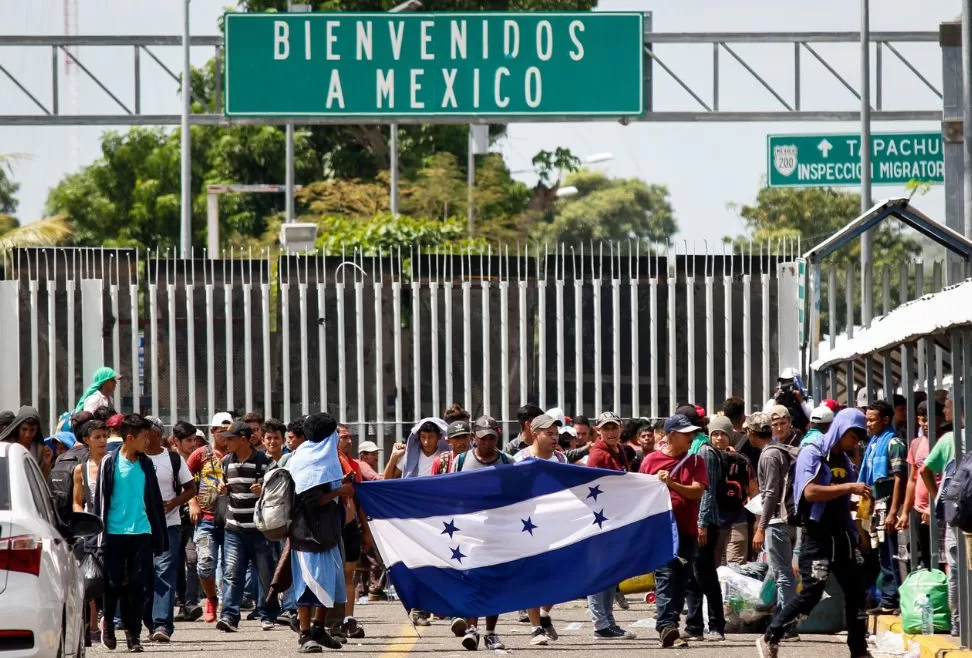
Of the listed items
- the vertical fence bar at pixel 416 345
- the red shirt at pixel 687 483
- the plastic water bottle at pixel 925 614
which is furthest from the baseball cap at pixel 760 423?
the vertical fence bar at pixel 416 345

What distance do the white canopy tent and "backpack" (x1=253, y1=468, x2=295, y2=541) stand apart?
14.7 ft

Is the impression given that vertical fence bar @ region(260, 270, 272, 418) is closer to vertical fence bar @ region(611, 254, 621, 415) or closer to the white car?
vertical fence bar @ region(611, 254, 621, 415)

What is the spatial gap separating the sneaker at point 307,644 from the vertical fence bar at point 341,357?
939 cm

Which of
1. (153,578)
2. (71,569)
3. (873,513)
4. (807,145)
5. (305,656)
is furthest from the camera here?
(807,145)

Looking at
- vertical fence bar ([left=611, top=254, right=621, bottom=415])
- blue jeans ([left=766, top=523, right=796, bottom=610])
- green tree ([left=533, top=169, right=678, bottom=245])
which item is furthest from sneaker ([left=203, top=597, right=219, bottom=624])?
green tree ([left=533, top=169, right=678, bottom=245])

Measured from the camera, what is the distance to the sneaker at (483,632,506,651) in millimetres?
14078

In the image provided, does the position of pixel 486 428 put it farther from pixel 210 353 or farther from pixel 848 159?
pixel 848 159

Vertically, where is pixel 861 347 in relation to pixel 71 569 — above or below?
above

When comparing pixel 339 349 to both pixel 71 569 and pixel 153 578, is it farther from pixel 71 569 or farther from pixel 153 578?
pixel 71 569

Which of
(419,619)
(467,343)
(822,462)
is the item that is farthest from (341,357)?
(822,462)

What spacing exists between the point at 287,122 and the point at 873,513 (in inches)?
384

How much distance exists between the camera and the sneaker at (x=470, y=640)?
14.0 metres

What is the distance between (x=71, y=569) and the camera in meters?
10.8

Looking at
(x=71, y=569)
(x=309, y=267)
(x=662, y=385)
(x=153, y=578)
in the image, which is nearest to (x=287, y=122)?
(x=309, y=267)
